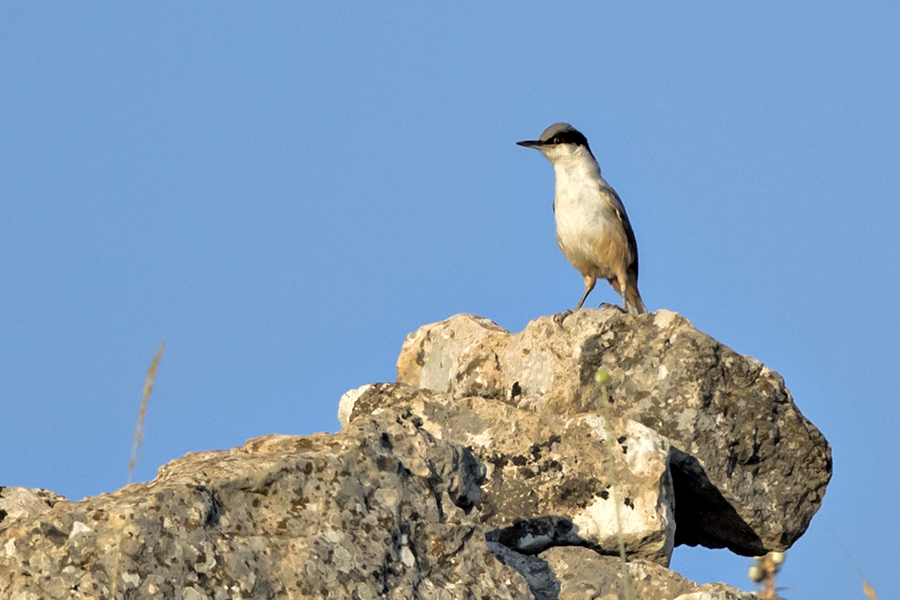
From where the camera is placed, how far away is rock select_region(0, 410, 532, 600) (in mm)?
4367

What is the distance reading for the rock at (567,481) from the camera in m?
7.41

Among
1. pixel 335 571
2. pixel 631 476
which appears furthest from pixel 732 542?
pixel 335 571

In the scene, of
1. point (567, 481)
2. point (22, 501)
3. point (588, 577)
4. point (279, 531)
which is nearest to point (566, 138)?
point (567, 481)

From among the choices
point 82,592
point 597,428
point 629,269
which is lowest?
point 82,592

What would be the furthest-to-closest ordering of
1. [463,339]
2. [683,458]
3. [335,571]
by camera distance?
[463,339], [683,458], [335,571]

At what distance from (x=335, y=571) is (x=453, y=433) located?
330 cm

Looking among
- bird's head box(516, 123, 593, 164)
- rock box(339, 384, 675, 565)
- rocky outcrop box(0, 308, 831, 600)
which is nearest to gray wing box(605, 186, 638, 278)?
bird's head box(516, 123, 593, 164)

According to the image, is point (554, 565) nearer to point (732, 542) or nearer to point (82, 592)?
point (732, 542)

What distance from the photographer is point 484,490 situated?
7668 millimetres

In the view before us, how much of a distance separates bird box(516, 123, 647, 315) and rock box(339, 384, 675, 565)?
4002 mm

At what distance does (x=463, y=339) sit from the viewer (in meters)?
9.31

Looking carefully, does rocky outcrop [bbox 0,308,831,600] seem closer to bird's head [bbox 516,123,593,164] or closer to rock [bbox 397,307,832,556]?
rock [bbox 397,307,832,556]

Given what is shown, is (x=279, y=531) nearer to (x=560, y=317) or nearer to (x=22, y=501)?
(x=22, y=501)

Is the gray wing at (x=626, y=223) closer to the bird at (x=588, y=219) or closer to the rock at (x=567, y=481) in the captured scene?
the bird at (x=588, y=219)
